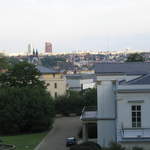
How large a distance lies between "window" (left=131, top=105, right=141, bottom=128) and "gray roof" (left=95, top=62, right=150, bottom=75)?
27.9 ft

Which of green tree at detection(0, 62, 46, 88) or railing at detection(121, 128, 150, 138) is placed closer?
railing at detection(121, 128, 150, 138)

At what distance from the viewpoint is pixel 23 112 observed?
67.9 m

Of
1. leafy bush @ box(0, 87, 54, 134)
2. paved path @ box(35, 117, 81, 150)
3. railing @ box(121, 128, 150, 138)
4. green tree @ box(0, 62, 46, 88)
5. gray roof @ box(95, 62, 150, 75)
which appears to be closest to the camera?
railing @ box(121, 128, 150, 138)

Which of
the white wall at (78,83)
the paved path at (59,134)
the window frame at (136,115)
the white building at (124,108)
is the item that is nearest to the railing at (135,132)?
the white building at (124,108)

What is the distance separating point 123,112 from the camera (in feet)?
124

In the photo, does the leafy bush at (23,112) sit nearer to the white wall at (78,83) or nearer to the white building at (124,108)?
the white building at (124,108)

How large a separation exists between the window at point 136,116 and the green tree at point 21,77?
48.0 meters

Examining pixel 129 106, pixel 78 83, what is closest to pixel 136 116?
pixel 129 106

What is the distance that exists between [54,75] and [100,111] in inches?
2715

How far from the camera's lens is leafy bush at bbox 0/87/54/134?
223ft

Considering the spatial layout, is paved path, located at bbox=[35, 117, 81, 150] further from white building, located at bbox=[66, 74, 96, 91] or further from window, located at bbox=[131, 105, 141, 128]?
white building, located at bbox=[66, 74, 96, 91]

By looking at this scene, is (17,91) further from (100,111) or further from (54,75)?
(54,75)

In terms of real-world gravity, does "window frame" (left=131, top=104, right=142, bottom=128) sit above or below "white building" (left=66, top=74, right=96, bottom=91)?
above

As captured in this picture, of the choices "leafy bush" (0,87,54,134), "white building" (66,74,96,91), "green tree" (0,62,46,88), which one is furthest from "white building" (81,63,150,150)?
"white building" (66,74,96,91)
